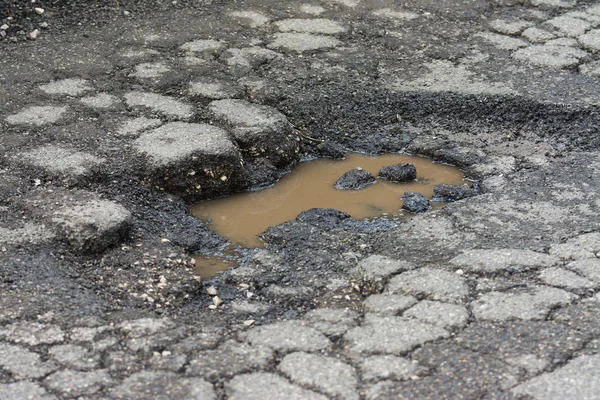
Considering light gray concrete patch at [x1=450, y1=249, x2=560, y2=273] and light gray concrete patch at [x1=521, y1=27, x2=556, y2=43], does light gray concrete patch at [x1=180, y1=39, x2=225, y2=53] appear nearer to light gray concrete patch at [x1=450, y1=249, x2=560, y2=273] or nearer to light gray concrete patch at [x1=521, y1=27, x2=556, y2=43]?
light gray concrete patch at [x1=521, y1=27, x2=556, y2=43]

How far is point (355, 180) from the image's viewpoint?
3469 mm

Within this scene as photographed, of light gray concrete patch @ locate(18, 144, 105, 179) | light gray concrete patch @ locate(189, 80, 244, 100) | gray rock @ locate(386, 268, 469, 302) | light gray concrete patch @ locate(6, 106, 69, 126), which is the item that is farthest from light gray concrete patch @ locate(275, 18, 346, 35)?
gray rock @ locate(386, 268, 469, 302)

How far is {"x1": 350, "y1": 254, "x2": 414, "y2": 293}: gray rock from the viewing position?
2635 mm

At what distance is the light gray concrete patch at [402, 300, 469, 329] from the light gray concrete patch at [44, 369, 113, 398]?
2.73 ft

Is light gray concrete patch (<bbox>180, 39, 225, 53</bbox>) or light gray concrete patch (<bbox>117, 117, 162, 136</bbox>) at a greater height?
light gray concrete patch (<bbox>180, 39, 225, 53</bbox>)

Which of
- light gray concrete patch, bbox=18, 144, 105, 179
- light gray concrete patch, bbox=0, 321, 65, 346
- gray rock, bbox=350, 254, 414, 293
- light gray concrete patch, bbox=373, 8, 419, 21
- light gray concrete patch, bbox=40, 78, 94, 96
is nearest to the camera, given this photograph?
light gray concrete patch, bbox=0, 321, 65, 346

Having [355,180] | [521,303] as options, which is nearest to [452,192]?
[355,180]

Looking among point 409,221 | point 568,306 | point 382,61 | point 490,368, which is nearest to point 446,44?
point 382,61

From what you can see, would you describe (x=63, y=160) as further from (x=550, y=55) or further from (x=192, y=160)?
(x=550, y=55)

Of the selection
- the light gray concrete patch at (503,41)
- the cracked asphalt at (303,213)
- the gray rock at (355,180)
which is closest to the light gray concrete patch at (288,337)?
the cracked asphalt at (303,213)

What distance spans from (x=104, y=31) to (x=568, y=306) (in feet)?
9.16

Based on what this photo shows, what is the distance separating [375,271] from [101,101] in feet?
5.17

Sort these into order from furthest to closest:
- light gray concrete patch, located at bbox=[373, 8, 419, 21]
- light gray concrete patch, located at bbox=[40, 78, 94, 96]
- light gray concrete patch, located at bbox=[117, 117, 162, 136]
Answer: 1. light gray concrete patch, located at bbox=[373, 8, 419, 21]
2. light gray concrete patch, located at bbox=[40, 78, 94, 96]
3. light gray concrete patch, located at bbox=[117, 117, 162, 136]

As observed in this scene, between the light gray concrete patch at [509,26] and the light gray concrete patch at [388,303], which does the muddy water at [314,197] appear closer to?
the light gray concrete patch at [388,303]
